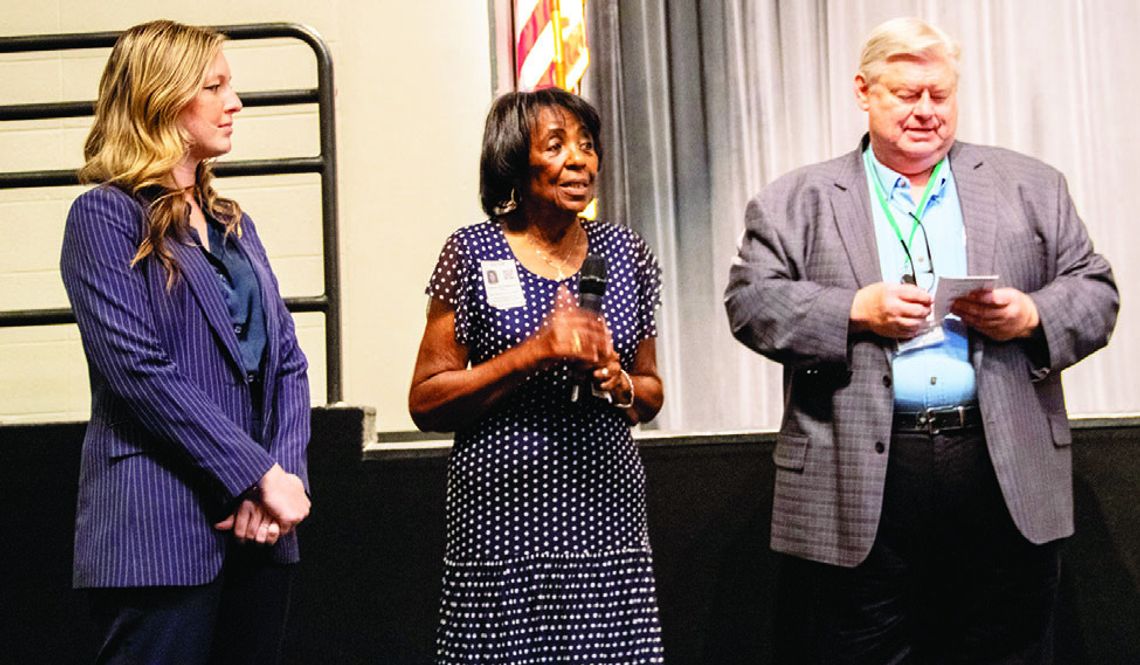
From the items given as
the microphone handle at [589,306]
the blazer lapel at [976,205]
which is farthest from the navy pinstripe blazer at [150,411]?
the blazer lapel at [976,205]

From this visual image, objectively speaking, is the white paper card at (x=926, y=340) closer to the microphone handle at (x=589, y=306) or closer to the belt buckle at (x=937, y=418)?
the belt buckle at (x=937, y=418)

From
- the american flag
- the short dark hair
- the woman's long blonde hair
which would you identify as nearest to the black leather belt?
the short dark hair

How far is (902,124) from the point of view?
8.50 ft

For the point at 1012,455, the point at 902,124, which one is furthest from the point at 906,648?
the point at 902,124

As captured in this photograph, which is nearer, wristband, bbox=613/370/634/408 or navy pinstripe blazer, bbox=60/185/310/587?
navy pinstripe blazer, bbox=60/185/310/587

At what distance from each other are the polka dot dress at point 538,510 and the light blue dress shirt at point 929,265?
1.78 feet

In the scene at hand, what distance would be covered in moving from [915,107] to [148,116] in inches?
57.6

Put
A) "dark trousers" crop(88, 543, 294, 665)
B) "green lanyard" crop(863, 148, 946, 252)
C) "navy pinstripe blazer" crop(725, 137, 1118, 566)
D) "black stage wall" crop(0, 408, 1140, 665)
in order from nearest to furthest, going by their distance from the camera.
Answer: "dark trousers" crop(88, 543, 294, 665) < "navy pinstripe blazer" crop(725, 137, 1118, 566) < "green lanyard" crop(863, 148, 946, 252) < "black stage wall" crop(0, 408, 1140, 665)

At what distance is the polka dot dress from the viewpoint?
2.19 meters

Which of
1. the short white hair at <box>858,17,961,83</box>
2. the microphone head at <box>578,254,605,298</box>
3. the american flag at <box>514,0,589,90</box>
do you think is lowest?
the microphone head at <box>578,254,605,298</box>

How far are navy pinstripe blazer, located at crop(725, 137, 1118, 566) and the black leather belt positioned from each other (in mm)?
36

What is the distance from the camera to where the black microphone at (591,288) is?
2.20 meters

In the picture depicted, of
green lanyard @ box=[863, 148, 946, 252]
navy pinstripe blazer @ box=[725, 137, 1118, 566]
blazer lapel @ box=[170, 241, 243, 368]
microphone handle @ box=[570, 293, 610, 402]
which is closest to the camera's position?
blazer lapel @ box=[170, 241, 243, 368]

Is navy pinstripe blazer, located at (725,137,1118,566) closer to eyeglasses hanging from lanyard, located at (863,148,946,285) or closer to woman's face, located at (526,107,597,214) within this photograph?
eyeglasses hanging from lanyard, located at (863,148,946,285)
